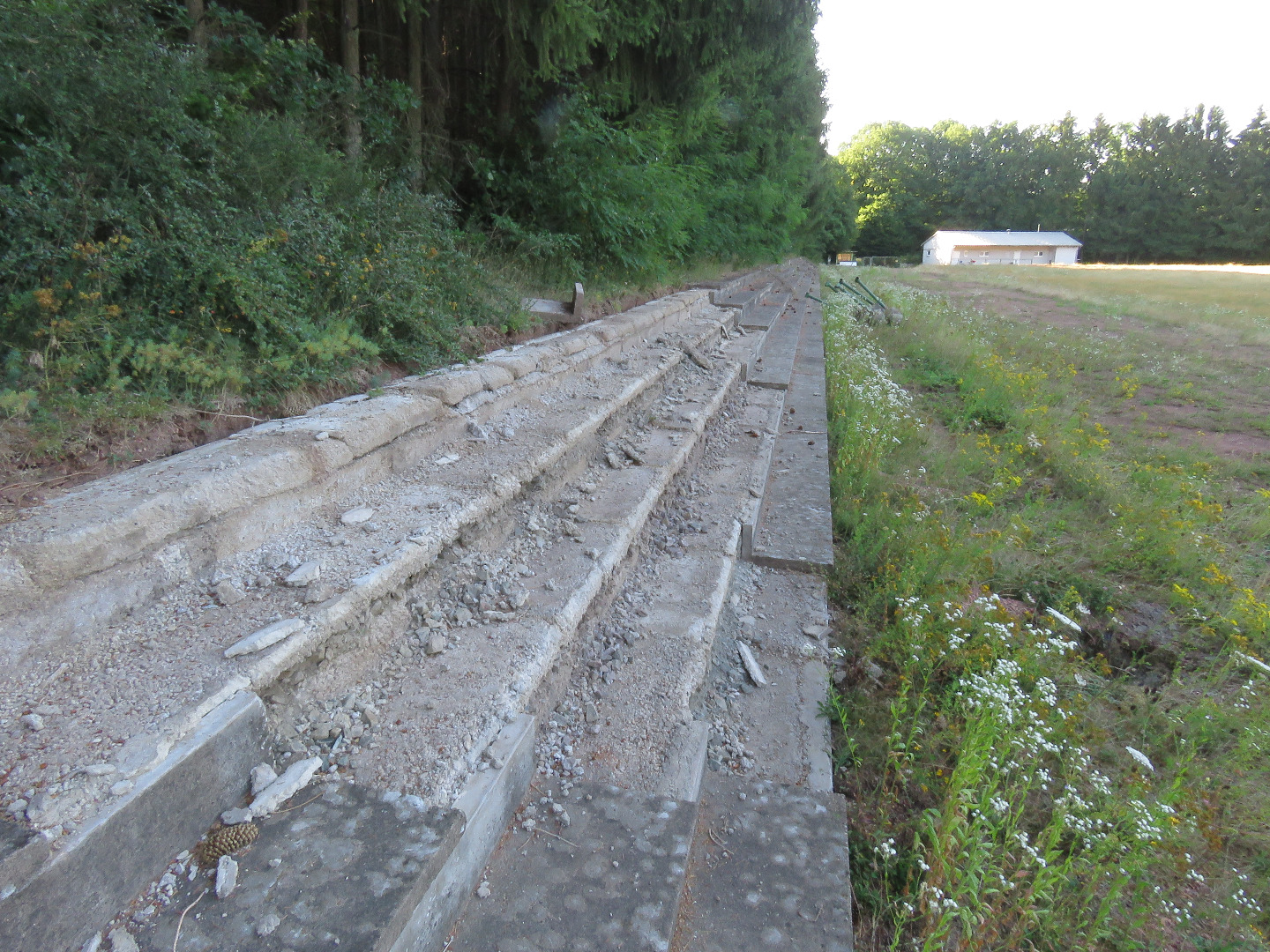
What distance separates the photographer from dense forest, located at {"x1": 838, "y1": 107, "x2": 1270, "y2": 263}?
54969 millimetres

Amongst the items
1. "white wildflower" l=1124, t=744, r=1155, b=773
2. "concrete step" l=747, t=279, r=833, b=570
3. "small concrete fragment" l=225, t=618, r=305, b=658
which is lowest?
"white wildflower" l=1124, t=744, r=1155, b=773

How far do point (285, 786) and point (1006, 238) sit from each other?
79346 millimetres

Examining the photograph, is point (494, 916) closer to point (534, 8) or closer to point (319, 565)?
point (319, 565)

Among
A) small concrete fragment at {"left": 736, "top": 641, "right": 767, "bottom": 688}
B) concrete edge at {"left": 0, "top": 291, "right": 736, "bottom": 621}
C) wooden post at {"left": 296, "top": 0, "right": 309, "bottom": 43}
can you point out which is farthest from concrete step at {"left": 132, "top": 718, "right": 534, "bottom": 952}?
wooden post at {"left": 296, "top": 0, "right": 309, "bottom": 43}

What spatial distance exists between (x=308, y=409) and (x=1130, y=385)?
34.3ft

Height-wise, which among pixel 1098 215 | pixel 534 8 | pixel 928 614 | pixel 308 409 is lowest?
pixel 928 614

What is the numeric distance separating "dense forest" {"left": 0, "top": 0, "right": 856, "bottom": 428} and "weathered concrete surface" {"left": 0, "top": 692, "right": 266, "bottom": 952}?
1430 mm

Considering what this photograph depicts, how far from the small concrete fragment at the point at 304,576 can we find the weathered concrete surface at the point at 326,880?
62 centimetres

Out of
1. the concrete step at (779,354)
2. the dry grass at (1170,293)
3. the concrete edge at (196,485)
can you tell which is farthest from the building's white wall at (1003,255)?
the concrete edge at (196,485)

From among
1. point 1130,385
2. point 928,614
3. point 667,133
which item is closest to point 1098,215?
point 1130,385

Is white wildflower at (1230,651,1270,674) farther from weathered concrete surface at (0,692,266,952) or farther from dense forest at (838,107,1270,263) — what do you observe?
dense forest at (838,107,1270,263)

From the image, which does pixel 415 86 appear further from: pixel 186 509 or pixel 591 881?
pixel 591 881

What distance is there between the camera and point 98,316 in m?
2.46

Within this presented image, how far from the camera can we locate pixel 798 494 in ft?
13.3
